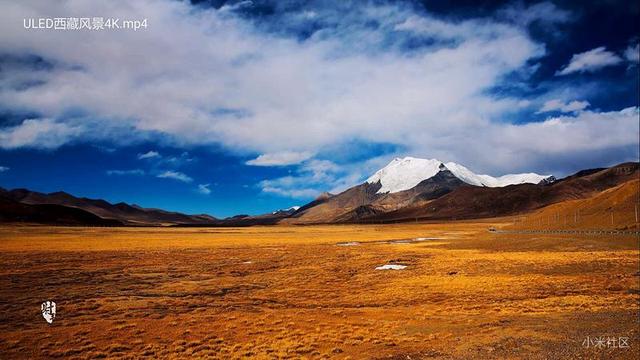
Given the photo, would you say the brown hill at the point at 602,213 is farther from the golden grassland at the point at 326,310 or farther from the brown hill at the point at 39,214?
the brown hill at the point at 39,214

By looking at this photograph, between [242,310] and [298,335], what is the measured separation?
4889 mm

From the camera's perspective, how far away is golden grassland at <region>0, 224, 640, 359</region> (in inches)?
516

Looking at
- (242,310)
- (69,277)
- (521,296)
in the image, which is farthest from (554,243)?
(69,277)

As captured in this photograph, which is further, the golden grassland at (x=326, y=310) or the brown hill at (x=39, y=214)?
the brown hill at (x=39, y=214)

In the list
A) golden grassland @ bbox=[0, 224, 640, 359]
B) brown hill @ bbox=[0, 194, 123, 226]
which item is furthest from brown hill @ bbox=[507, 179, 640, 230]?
brown hill @ bbox=[0, 194, 123, 226]

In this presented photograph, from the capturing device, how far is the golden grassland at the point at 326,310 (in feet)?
43.0

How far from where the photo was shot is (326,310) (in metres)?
18.5

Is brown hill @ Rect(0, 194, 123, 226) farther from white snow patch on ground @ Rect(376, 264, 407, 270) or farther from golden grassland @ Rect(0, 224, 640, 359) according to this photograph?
white snow patch on ground @ Rect(376, 264, 407, 270)

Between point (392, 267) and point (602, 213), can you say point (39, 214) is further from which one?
point (602, 213)

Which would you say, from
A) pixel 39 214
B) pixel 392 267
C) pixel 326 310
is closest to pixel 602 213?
pixel 392 267

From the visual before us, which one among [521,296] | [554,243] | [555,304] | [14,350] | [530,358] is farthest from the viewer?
[554,243]

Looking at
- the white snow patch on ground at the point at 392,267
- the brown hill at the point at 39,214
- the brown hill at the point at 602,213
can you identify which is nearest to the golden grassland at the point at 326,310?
the white snow patch on ground at the point at 392,267

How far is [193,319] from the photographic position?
16922 mm

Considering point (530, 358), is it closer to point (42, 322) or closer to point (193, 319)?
point (193, 319)
